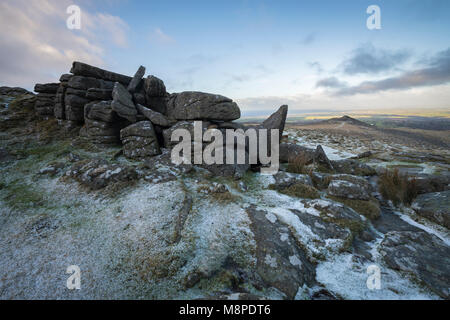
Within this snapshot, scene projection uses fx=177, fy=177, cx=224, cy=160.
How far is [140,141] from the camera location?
11891 mm

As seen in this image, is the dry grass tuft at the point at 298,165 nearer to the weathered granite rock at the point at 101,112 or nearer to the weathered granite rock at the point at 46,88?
the weathered granite rock at the point at 101,112

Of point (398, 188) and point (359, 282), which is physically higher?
point (398, 188)

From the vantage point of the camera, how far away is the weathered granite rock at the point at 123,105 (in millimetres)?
12414

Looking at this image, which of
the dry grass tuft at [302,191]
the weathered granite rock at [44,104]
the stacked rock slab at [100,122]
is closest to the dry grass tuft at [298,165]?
the dry grass tuft at [302,191]

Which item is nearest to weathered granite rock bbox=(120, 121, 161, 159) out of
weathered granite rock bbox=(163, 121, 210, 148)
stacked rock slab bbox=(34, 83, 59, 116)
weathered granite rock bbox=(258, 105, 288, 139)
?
weathered granite rock bbox=(163, 121, 210, 148)

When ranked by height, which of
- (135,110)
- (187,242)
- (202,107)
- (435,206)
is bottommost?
(187,242)

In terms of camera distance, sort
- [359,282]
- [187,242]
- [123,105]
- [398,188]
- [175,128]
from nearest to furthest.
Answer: [359,282] → [187,242] → [398,188] → [175,128] → [123,105]

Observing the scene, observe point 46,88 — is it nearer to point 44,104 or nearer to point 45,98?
point 45,98

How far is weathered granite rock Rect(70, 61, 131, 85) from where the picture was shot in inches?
539

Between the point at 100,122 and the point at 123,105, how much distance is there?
86.8 inches

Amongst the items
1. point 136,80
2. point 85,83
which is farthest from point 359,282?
point 85,83

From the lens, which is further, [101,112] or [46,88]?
[46,88]
